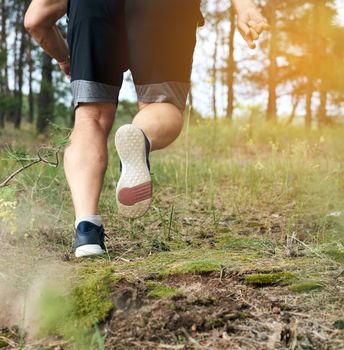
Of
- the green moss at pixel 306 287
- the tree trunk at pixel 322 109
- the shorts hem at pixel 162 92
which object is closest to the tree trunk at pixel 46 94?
the tree trunk at pixel 322 109

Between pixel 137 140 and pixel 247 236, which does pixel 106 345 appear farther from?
pixel 247 236

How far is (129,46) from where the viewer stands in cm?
244

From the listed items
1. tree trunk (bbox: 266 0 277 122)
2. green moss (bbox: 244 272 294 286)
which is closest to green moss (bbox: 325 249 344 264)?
green moss (bbox: 244 272 294 286)

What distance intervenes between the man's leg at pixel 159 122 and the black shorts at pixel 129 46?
0.16 ft

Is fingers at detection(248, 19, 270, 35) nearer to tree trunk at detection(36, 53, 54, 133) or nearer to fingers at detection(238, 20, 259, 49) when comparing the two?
fingers at detection(238, 20, 259, 49)

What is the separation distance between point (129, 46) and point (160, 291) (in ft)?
3.93

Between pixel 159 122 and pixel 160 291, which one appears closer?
pixel 160 291

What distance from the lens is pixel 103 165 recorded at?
2385mm

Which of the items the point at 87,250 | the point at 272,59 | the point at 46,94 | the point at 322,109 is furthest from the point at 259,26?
the point at 272,59

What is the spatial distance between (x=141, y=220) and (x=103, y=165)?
0.86m

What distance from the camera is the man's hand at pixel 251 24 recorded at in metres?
2.14

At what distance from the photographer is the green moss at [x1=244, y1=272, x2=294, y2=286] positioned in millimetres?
1829

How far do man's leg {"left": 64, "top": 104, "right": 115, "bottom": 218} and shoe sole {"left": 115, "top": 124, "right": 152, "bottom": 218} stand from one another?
0.57 ft

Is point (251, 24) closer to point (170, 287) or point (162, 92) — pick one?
point (162, 92)
